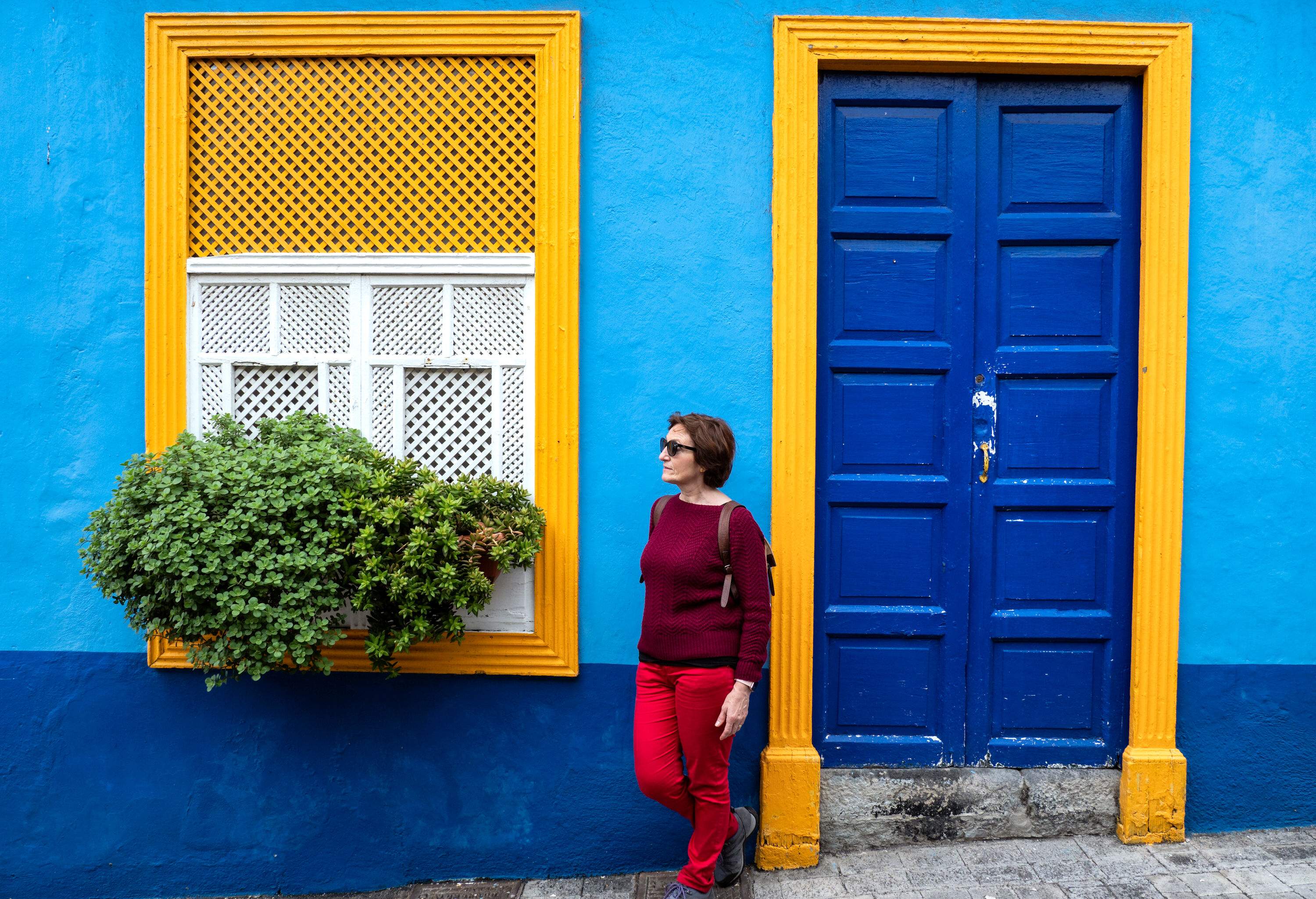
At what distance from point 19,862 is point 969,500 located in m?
4.41

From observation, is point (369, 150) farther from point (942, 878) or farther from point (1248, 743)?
point (1248, 743)

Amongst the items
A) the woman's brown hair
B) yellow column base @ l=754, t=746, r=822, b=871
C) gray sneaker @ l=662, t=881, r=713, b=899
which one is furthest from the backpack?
gray sneaker @ l=662, t=881, r=713, b=899

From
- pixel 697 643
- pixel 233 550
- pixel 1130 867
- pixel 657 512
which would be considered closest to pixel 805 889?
pixel 697 643

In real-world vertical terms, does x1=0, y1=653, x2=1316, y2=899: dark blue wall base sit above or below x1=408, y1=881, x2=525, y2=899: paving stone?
above

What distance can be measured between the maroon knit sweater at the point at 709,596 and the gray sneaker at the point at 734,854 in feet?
2.48

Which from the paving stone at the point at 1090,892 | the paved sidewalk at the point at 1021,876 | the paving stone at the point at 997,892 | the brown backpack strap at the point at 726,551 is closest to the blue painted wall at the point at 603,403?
the paved sidewalk at the point at 1021,876

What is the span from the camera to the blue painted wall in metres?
3.50

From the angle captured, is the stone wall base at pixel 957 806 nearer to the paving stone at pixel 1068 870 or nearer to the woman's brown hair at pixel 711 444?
the paving stone at pixel 1068 870

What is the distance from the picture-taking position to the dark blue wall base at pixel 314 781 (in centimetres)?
352

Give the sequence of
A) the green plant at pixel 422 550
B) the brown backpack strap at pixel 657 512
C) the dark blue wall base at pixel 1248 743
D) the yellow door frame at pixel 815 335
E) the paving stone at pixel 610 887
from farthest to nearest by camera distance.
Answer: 1. the dark blue wall base at pixel 1248 743
2. the yellow door frame at pixel 815 335
3. the paving stone at pixel 610 887
4. the brown backpack strap at pixel 657 512
5. the green plant at pixel 422 550

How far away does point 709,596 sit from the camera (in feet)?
9.59

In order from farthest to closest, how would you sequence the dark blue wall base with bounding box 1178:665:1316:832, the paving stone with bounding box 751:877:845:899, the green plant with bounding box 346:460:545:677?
1. the dark blue wall base with bounding box 1178:665:1316:832
2. the paving stone with bounding box 751:877:845:899
3. the green plant with bounding box 346:460:545:677

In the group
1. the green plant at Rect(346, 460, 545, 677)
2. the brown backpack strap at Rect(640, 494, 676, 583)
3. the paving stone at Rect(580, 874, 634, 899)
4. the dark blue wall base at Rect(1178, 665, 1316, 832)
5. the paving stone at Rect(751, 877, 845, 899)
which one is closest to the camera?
the green plant at Rect(346, 460, 545, 677)

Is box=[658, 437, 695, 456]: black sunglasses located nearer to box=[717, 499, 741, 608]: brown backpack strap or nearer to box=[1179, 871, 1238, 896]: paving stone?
box=[717, 499, 741, 608]: brown backpack strap
